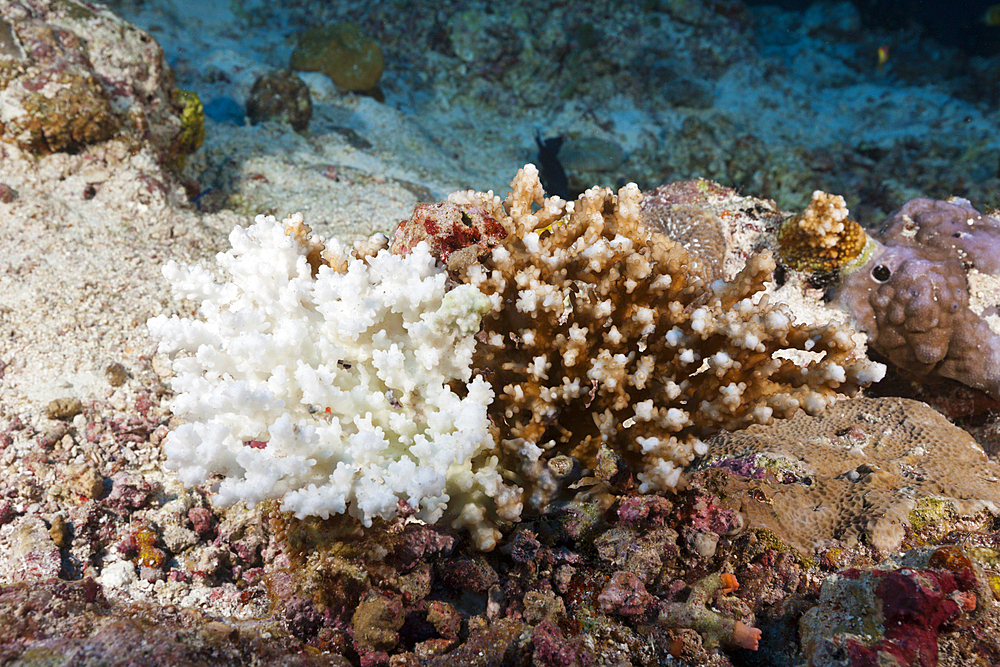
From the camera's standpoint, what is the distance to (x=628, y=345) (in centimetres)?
189

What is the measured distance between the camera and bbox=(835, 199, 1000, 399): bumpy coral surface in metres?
→ 3.12

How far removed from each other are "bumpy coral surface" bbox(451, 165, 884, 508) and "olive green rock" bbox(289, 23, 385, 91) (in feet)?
31.8

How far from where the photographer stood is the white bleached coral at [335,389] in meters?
1.53

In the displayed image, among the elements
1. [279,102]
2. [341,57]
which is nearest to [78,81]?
[279,102]

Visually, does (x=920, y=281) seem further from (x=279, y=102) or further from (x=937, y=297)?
(x=279, y=102)

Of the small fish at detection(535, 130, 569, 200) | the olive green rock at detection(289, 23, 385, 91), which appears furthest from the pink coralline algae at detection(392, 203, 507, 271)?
the olive green rock at detection(289, 23, 385, 91)

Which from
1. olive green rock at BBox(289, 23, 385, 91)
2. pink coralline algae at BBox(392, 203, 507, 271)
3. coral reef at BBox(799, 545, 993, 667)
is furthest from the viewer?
olive green rock at BBox(289, 23, 385, 91)

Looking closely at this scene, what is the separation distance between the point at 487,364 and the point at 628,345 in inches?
21.0

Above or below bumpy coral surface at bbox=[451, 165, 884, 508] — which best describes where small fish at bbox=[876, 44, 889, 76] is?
above

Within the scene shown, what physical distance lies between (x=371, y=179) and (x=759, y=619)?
21.7ft

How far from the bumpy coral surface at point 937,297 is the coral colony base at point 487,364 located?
2094mm

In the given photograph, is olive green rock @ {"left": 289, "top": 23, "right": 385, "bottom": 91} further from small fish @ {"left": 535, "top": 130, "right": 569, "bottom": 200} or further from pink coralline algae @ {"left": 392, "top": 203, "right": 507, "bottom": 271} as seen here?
pink coralline algae @ {"left": 392, "top": 203, "right": 507, "bottom": 271}

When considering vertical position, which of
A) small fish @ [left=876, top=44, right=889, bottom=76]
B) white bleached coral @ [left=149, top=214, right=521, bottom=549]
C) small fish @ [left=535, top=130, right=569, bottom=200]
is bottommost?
small fish @ [left=535, top=130, right=569, bottom=200]

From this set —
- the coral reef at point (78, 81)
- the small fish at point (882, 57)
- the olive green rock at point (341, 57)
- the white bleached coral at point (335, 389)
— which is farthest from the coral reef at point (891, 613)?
the small fish at point (882, 57)
